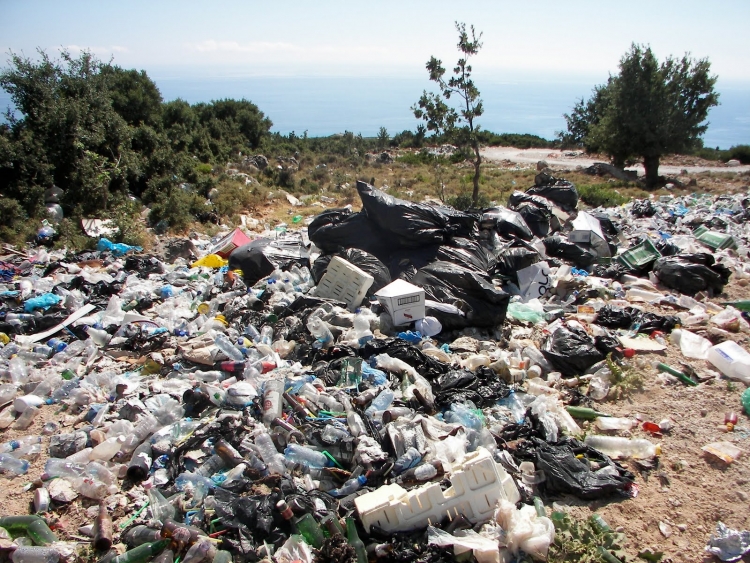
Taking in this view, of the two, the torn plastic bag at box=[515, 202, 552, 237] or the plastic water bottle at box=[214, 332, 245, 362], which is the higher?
the torn plastic bag at box=[515, 202, 552, 237]

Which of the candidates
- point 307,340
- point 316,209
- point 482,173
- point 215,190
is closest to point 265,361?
point 307,340

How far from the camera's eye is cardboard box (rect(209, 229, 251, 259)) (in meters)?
6.28

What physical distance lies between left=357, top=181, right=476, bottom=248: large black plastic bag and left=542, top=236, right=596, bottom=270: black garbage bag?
4.71ft

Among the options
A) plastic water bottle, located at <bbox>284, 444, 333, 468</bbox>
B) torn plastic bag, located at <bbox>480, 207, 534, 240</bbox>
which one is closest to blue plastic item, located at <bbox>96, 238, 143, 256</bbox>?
torn plastic bag, located at <bbox>480, 207, 534, 240</bbox>

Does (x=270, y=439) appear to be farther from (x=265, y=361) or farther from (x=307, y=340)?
(x=307, y=340)

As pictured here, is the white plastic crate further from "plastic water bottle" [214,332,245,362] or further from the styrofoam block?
the styrofoam block

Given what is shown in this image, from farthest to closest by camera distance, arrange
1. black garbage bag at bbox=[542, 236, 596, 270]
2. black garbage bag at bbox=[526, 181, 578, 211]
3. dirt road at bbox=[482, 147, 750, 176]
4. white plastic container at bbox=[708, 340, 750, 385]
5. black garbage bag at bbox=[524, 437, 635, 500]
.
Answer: dirt road at bbox=[482, 147, 750, 176], black garbage bag at bbox=[526, 181, 578, 211], black garbage bag at bbox=[542, 236, 596, 270], white plastic container at bbox=[708, 340, 750, 385], black garbage bag at bbox=[524, 437, 635, 500]

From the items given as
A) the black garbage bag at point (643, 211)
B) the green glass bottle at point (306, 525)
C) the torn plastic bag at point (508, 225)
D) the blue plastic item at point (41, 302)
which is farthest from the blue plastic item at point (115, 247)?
the black garbage bag at point (643, 211)

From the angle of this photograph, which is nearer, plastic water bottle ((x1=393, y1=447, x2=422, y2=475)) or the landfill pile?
the landfill pile

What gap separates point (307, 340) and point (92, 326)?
2100 millimetres

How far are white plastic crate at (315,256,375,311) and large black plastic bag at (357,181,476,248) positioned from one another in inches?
26.5

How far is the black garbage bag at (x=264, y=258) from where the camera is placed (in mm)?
5441

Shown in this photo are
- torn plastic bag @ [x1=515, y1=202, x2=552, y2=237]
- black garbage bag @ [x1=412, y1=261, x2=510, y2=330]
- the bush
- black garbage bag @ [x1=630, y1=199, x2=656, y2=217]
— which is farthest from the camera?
the bush

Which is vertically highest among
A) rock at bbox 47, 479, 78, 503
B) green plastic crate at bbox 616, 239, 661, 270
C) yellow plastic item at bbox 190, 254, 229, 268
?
green plastic crate at bbox 616, 239, 661, 270
